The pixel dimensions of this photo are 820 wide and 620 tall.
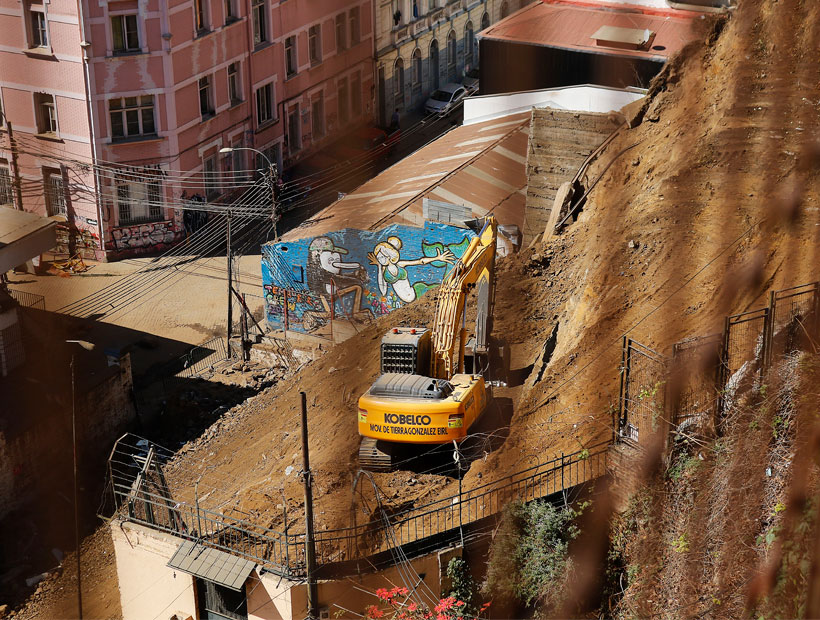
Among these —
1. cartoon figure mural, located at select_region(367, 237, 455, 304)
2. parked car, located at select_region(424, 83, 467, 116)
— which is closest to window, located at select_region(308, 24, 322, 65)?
parked car, located at select_region(424, 83, 467, 116)

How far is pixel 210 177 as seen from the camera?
12.4 meters

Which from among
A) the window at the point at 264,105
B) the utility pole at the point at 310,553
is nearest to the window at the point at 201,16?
the window at the point at 264,105

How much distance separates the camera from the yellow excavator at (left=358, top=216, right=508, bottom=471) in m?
5.89

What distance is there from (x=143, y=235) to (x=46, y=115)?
232cm

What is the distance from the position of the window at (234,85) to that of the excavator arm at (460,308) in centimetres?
512

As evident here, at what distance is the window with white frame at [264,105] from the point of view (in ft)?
33.8

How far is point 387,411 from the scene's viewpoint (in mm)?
5891

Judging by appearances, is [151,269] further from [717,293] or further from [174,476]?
[717,293]

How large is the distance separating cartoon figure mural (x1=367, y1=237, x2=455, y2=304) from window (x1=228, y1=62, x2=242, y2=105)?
251 cm

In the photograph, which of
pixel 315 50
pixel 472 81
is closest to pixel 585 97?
pixel 472 81

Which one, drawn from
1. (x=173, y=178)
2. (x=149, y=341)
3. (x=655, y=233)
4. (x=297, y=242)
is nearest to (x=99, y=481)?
(x=149, y=341)

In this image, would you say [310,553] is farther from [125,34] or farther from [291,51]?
[125,34]

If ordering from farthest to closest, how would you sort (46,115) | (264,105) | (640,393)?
(264,105)
(46,115)
(640,393)

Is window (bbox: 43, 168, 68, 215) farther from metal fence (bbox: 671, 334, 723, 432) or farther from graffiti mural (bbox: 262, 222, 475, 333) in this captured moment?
metal fence (bbox: 671, 334, 723, 432)
